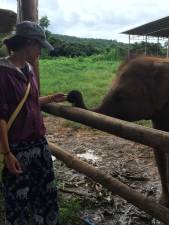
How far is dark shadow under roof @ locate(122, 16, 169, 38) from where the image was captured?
28.1m

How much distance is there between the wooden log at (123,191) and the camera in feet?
11.0

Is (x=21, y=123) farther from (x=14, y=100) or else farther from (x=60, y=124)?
(x=60, y=124)

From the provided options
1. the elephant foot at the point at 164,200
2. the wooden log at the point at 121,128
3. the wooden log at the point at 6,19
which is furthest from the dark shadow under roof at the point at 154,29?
the wooden log at the point at 121,128

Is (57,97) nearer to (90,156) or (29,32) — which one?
(29,32)

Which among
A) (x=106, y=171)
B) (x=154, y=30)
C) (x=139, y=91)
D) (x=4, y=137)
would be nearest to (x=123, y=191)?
(x=139, y=91)

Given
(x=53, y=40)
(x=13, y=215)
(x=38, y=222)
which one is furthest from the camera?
(x=53, y=40)

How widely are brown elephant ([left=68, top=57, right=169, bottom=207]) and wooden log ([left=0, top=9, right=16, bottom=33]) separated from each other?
122cm

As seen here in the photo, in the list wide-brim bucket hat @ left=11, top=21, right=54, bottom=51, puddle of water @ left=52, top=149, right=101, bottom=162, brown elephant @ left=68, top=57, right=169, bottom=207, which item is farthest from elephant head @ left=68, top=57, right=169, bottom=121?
puddle of water @ left=52, top=149, right=101, bottom=162

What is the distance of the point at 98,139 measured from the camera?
25.5ft

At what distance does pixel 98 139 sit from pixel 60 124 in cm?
146

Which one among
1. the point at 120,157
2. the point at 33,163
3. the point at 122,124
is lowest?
the point at 120,157

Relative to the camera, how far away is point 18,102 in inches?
117

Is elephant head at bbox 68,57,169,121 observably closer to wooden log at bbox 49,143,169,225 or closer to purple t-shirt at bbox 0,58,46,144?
wooden log at bbox 49,143,169,225

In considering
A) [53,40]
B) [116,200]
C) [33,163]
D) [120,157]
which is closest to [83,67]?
[53,40]
